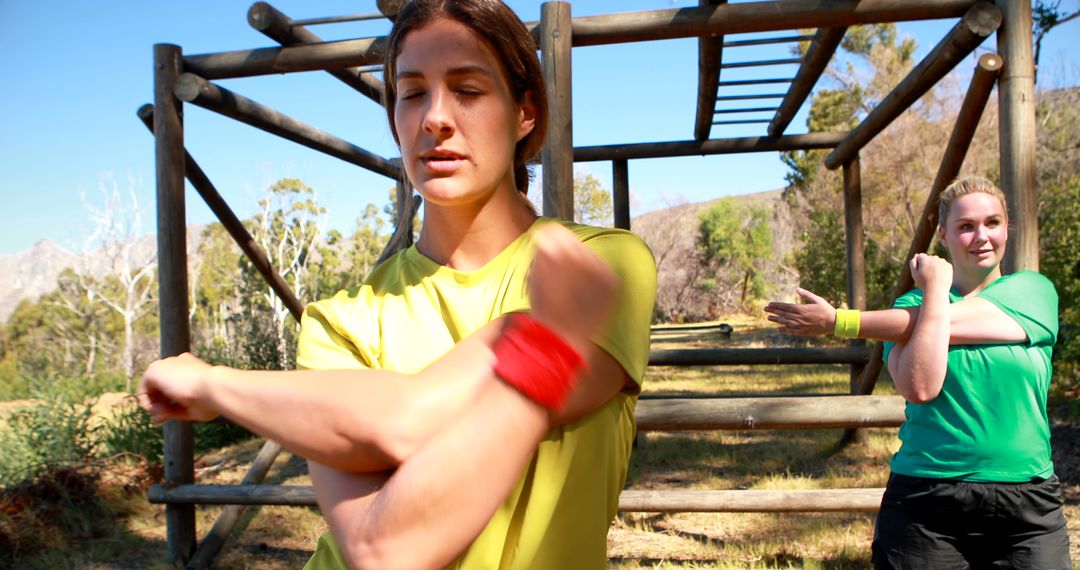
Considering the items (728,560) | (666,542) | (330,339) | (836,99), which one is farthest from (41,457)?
(836,99)

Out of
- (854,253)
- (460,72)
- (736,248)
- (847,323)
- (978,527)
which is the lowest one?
(978,527)

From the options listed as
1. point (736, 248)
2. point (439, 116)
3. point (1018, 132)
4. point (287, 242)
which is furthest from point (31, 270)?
point (439, 116)

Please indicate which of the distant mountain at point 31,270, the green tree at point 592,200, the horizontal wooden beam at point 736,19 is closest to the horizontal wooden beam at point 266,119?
the horizontal wooden beam at point 736,19

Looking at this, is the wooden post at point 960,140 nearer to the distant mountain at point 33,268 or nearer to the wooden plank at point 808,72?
the wooden plank at point 808,72

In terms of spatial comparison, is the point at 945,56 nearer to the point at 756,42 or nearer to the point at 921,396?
the point at 756,42

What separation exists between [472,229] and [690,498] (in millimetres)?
2958

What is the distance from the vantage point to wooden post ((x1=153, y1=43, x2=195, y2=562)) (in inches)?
161

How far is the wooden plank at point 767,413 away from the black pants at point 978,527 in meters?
1.27

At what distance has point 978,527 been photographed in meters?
2.12

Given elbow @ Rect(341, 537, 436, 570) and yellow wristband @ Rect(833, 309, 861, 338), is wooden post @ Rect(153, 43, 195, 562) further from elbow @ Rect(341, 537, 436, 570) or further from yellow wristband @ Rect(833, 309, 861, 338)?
elbow @ Rect(341, 537, 436, 570)

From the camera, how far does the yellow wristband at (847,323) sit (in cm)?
228

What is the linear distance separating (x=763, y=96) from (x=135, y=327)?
41.7 meters

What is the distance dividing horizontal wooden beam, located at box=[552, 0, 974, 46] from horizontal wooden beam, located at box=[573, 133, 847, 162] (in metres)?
3.06

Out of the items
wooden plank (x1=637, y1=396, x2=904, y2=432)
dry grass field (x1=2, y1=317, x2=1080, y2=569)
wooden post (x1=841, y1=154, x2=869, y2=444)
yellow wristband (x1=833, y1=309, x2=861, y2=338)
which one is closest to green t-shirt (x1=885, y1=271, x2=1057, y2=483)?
yellow wristband (x1=833, y1=309, x2=861, y2=338)
